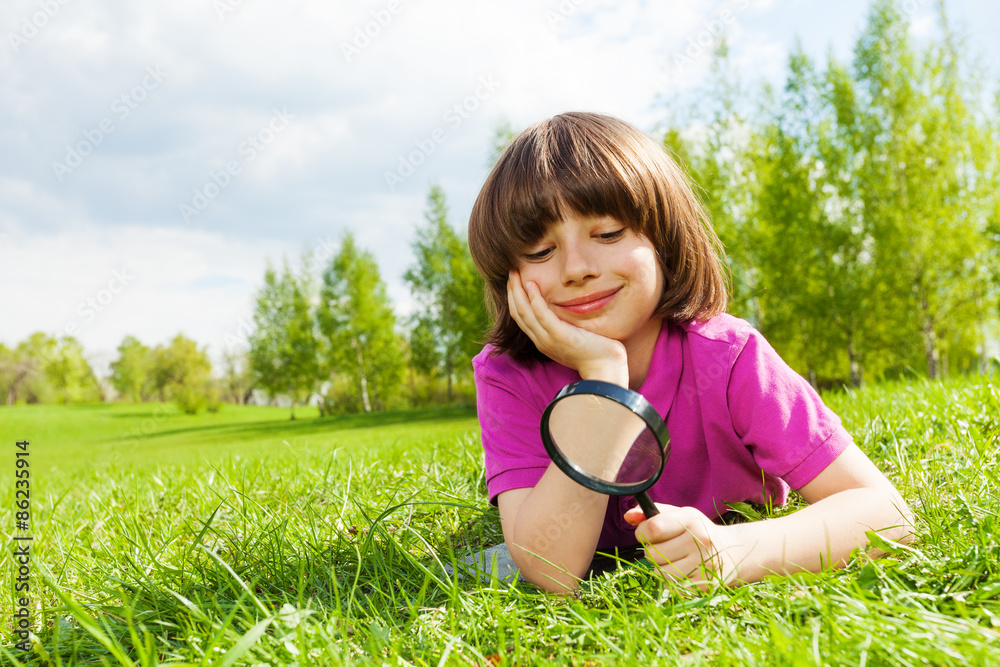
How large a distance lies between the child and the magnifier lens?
21 centimetres

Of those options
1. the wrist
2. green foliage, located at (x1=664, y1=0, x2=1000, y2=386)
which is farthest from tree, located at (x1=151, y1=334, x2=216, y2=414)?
the wrist

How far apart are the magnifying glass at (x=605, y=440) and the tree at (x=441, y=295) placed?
25.6 m

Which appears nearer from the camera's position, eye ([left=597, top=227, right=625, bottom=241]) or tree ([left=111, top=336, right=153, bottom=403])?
eye ([left=597, top=227, right=625, bottom=241])

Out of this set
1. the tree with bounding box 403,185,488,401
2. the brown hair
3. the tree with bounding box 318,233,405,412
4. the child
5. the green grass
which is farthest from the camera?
the tree with bounding box 318,233,405,412

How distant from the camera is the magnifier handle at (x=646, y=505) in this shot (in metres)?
1.57

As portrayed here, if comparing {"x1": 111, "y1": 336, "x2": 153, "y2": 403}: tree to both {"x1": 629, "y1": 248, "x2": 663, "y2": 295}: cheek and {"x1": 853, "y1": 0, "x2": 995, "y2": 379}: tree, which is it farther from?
{"x1": 629, "y1": 248, "x2": 663, "y2": 295}: cheek

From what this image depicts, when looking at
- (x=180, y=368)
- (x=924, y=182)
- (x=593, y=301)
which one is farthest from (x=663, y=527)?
(x=180, y=368)

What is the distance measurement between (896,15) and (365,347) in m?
30.9

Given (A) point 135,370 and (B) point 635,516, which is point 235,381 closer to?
(A) point 135,370

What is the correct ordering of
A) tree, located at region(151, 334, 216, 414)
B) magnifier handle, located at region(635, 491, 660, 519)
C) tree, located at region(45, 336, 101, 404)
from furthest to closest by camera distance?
tree, located at region(45, 336, 101, 404) → tree, located at region(151, 334, 216, 414) → magnifier handle, located at region(635, 491, 660, 519)

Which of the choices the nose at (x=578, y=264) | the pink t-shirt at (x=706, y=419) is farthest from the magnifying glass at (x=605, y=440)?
the nose at (x=578, y=264)

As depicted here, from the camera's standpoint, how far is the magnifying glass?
57.4 inches

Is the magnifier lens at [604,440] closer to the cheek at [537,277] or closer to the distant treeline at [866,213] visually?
the cheek at [537,277]

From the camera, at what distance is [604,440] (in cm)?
157
